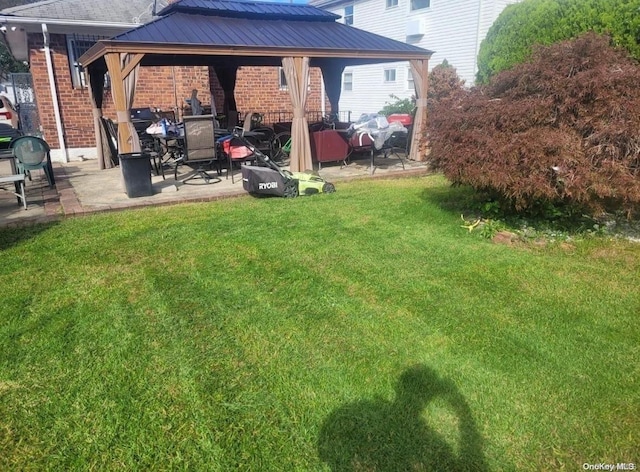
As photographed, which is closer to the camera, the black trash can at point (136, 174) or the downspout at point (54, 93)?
the black trash can at point (136, 174)

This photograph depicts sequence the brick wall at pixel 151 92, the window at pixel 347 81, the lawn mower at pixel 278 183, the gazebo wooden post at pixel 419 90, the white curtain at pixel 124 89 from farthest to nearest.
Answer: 1. the window at pixel 347 81
2. the brick wall at pixel 151 92
3. the gazebo wooden post at pixel 419 90
4. the white curtain at pixel 124 89
5. the lawn mower at pixel 278 183

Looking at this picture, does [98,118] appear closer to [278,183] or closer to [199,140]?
[199,140]

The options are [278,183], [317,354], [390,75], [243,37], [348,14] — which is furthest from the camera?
[348,14]

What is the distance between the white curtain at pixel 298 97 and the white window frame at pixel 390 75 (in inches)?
438

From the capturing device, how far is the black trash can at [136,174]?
276 inches

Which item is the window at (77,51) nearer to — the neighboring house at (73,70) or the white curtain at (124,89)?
the neighboring house at (73,70)

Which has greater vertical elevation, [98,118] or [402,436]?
[98,118]

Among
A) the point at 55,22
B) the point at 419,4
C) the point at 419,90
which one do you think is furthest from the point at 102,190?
the point at 419,4

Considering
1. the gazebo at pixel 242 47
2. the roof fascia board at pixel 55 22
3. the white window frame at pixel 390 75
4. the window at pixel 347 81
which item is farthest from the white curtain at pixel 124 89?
the window at pixel 347 81

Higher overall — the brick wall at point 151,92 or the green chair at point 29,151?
the brick wall at point 151,92

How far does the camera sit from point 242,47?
8250mm

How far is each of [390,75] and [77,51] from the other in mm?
12076

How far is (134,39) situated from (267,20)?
3.76 metres

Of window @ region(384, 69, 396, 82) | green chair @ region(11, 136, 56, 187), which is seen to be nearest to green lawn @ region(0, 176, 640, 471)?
green chair @ region(11, 136, 56, 187)
